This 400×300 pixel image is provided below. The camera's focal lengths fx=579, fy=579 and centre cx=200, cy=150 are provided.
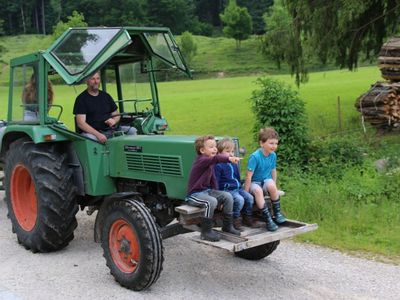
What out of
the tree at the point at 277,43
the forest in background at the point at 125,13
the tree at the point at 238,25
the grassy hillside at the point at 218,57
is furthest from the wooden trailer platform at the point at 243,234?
the forest in background at the point at 125,13

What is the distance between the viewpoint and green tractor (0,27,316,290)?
548cm

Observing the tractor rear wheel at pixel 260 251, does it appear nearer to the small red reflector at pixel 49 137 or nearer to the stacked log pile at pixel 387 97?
the small red reflector at pixel 49 137

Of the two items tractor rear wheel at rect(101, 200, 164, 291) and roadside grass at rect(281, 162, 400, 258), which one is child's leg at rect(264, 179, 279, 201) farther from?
roadside grass at rect(281, 162, 400, 258)

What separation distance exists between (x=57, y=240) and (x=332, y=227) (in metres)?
3.42

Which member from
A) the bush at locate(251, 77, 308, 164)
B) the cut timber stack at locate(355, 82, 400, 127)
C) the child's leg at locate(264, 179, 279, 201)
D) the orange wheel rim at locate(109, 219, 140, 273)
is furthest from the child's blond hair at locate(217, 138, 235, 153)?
the cut timber stack at locate(355, 82, 400, 127)

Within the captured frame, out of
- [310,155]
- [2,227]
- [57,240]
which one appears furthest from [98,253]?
[310,155]

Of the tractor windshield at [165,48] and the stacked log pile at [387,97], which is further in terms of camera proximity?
the stacked log pile at [387,97]

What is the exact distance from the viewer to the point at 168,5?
373 ft

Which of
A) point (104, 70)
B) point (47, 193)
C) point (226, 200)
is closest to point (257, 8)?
point (104, 70)

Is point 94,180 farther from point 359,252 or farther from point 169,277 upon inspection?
point 359,252

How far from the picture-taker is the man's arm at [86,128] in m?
6.44

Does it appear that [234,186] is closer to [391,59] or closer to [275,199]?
[275,199]

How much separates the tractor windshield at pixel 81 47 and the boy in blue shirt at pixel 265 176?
1.99 m

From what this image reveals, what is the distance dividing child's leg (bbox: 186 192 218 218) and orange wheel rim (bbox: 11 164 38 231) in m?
2.74
